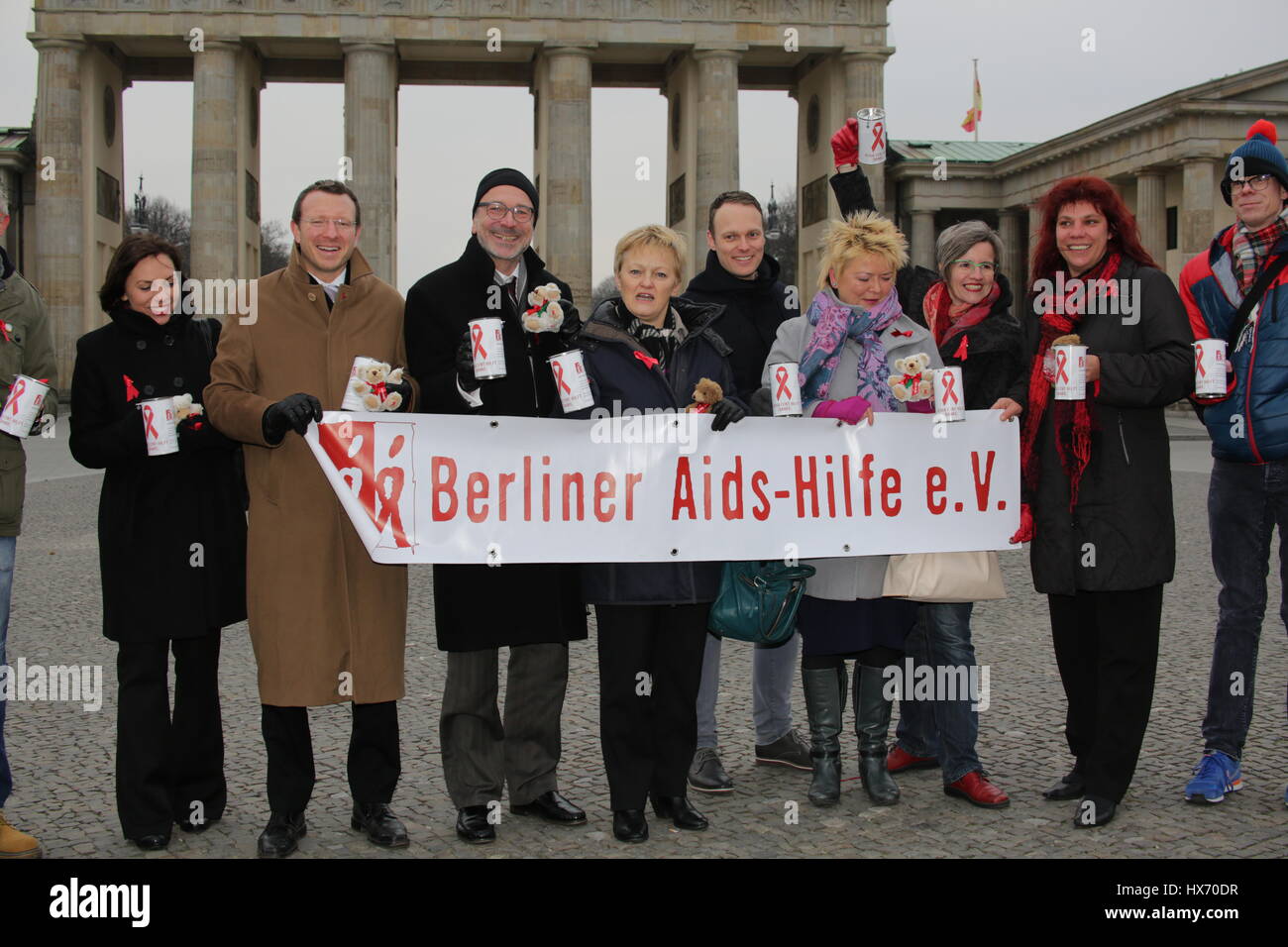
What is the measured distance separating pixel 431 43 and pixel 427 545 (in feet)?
163

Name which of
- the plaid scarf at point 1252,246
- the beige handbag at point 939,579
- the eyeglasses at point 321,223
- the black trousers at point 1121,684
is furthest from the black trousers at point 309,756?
the plaid scarf at point 1252,246

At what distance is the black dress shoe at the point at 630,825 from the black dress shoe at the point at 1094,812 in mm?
1714

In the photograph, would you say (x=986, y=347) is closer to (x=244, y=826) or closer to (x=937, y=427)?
(x=937, y=427)

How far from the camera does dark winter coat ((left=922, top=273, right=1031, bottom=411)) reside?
6.11 m

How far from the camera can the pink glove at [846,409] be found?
19.1 feet

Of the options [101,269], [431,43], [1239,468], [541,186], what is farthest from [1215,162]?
[1239,468]

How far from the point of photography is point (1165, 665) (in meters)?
8.59

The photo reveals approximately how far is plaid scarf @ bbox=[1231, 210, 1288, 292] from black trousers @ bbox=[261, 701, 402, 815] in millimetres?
4131

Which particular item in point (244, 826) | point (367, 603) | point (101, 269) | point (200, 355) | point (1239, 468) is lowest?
point (244, 826)

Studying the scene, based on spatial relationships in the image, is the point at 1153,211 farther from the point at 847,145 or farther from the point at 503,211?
the point at 503,211

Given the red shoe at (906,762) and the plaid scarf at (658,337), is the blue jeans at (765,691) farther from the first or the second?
the plaid scarf at (658,337)

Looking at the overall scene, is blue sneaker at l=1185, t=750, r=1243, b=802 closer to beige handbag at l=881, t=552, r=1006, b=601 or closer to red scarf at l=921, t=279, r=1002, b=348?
beige handbag at l=881, t=552, r=1006, b=601

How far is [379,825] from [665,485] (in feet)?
5.75
